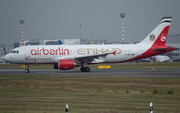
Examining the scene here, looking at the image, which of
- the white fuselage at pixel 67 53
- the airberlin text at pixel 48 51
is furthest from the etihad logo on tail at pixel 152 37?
the airberlin text at pixel 48 51

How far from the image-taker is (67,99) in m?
15.6

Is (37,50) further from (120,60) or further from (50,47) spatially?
(120,60)

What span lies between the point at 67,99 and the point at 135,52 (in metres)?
27.1

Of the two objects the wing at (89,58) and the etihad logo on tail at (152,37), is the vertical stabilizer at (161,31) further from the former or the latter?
the wing at (89,58)

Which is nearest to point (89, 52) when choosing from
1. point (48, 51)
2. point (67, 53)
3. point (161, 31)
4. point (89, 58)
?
point (89, 58)

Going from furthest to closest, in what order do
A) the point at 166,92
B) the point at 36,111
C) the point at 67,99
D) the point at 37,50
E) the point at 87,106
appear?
1. the point at 37,50
2. the point at 166,92
3. the point at 67,99
4. the point at 87,106
5. the point at 36,111

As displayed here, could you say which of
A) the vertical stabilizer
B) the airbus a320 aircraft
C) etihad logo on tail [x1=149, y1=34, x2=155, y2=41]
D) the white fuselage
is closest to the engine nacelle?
the airbus a320 aircraft

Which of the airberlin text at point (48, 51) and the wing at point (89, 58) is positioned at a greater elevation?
the airberlin text at point (48, 51)

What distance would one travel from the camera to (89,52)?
133 ft

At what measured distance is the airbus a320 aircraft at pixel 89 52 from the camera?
3959 centimetres

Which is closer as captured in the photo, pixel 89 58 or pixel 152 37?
pixel 89 58

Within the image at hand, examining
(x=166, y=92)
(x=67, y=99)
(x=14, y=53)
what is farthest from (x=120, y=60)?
(x=67, y=99)

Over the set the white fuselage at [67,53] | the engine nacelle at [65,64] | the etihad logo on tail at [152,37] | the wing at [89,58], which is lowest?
the engine nacelle at [65,64]

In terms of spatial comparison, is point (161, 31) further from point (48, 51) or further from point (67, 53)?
point (48, 51)
